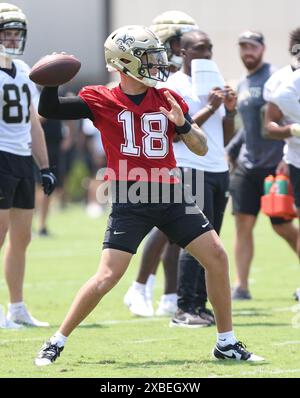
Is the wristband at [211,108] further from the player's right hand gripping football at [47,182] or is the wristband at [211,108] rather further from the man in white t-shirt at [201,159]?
the player's right hand gripping football at [47,182]

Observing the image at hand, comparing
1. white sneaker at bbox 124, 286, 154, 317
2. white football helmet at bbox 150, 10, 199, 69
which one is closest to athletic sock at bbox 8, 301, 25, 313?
white sneaker at bbox 124, 286, 154, 317

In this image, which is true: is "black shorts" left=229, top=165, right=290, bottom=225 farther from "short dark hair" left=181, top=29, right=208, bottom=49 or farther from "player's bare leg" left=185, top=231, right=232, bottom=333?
"player's bare leg" left=185, top=231, right=232, bottom=333

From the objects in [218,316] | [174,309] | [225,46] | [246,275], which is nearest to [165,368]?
[218,316]

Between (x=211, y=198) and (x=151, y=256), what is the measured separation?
1.20 meters

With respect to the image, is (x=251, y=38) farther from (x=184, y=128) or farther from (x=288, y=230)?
(x=184, y=128)

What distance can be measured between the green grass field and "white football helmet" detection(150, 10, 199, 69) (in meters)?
1.99

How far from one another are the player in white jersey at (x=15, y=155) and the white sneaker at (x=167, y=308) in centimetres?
112

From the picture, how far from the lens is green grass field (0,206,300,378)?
616 centimetres

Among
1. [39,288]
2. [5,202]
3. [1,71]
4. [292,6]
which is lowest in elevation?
[39,288]

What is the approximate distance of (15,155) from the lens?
25.8 ft

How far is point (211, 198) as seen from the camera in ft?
25.9

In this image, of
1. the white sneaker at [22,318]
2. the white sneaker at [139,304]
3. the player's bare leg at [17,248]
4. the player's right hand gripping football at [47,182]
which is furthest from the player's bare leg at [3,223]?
the white sneaker at [139,304]

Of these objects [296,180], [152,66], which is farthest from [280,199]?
[152,66]
